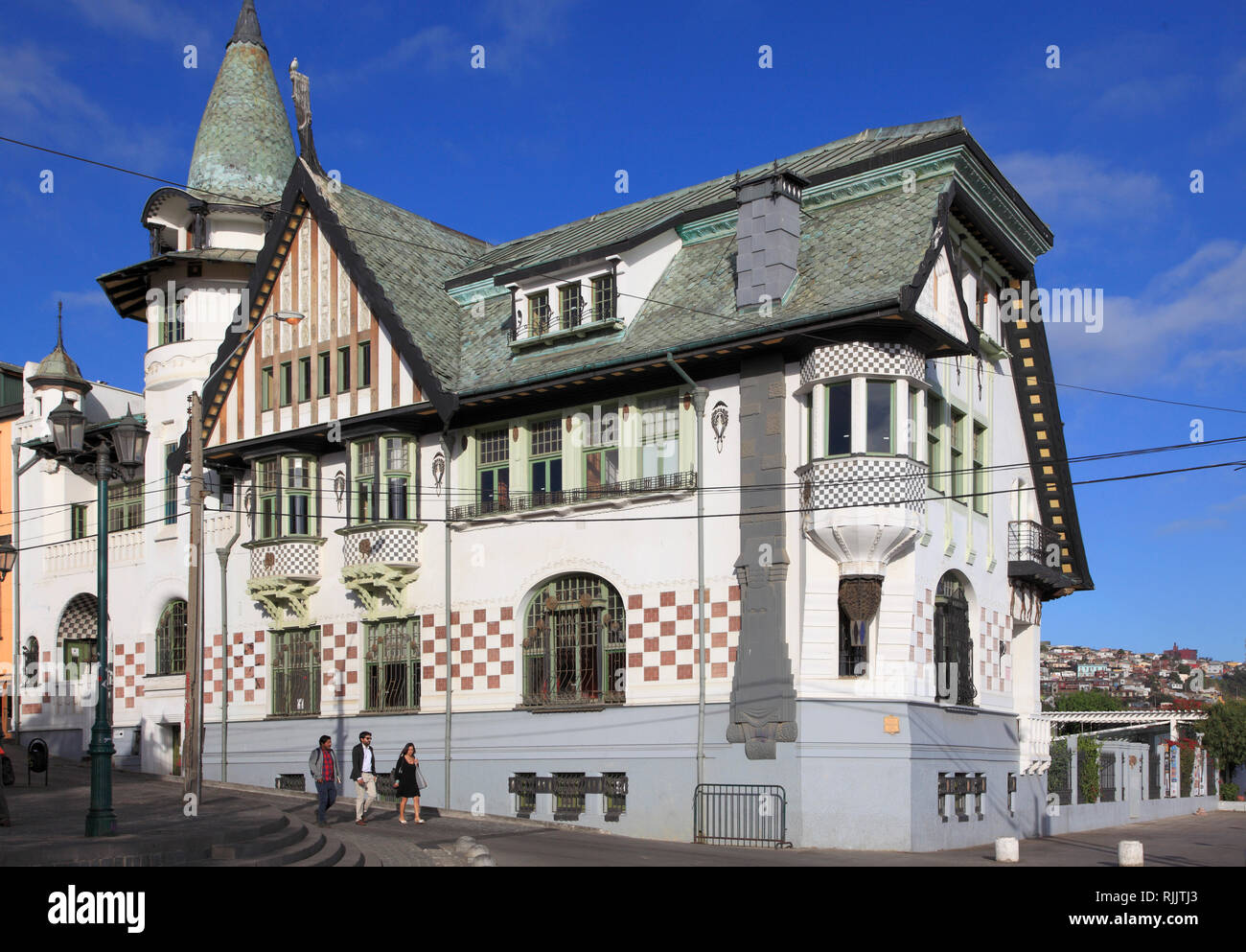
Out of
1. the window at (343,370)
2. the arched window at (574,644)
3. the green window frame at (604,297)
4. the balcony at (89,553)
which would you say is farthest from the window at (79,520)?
the green window frame at (604,297)

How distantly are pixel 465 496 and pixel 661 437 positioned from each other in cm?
562

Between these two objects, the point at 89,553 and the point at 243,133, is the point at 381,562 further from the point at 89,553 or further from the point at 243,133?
the point at 243,133

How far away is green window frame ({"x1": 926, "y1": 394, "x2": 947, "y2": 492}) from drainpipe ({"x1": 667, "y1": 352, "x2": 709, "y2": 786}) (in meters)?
4.74

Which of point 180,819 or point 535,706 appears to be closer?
point 180,819

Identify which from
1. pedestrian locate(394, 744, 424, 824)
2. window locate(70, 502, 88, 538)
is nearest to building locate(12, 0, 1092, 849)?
window locate(70, 502, 88, 538)

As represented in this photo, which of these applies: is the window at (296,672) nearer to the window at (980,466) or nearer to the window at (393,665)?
the window at (393,665)

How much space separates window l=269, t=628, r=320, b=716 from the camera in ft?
119

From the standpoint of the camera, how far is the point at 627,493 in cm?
3044

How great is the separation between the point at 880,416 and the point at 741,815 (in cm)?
818

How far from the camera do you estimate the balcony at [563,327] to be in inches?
1256

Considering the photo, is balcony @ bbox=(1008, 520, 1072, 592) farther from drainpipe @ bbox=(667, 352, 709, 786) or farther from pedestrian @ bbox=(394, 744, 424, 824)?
pedestrian @ bbox=(394, 744, 424, 824)
